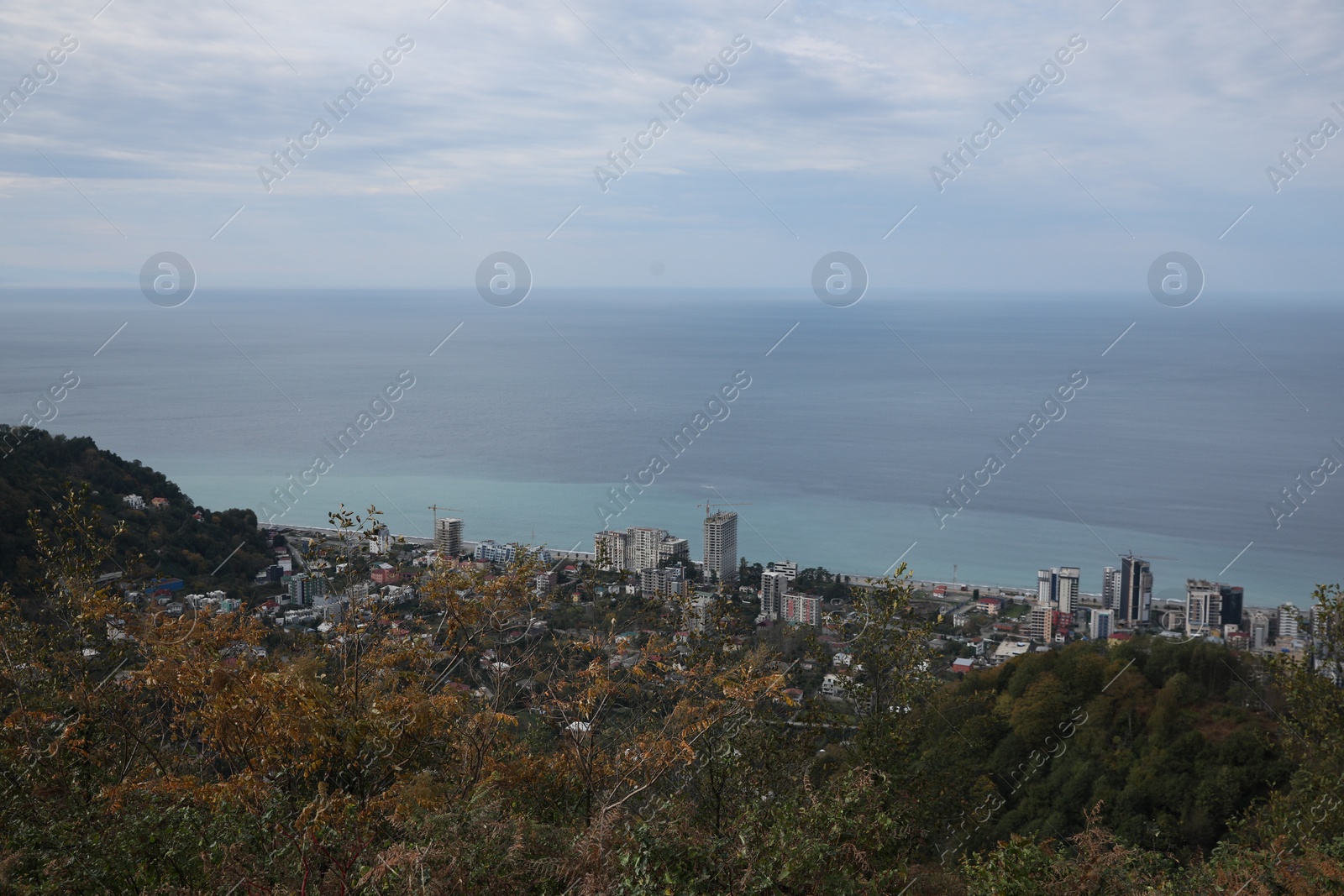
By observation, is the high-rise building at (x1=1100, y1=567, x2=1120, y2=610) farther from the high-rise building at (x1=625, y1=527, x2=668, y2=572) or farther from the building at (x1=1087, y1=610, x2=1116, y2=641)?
the high-rise building at (x1=625, y1=527, x2=668, y2=572)

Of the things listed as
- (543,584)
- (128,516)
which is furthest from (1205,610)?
(128,516)

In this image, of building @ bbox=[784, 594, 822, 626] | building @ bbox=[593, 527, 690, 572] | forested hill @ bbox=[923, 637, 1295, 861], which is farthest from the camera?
building @ bbox=[593, 527, 690, 572]

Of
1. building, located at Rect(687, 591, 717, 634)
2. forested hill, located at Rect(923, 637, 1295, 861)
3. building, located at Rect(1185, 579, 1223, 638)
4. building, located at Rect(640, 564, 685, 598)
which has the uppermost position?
building, located at Rect(687, 591, 717, 634)

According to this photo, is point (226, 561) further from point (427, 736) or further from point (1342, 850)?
point (1342, 850)

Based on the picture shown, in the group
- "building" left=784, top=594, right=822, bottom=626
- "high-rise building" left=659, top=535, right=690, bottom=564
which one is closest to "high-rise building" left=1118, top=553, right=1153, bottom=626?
"building" left=784, top=594, right=822, bottom=626

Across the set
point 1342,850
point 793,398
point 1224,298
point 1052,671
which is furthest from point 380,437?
point 1224,298

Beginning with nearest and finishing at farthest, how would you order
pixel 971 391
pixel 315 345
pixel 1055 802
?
pixel 1055 802 < pixel 971 391 < pixel 315 345
